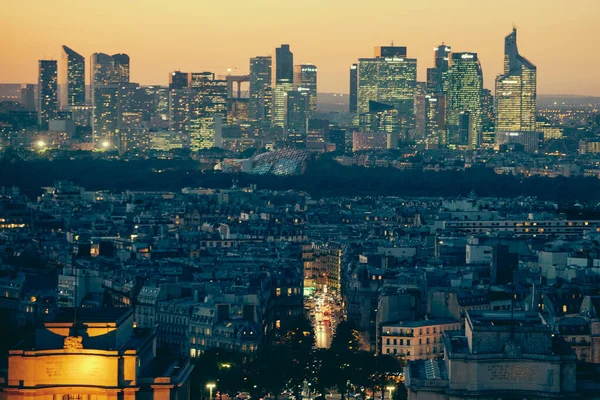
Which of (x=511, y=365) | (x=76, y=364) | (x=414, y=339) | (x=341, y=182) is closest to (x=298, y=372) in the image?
(x=414, y=339)

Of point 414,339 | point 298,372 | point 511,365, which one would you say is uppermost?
point 511,365

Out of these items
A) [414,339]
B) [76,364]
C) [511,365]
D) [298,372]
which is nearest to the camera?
[76,364]

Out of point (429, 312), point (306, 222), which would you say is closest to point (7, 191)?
point (306, 222)

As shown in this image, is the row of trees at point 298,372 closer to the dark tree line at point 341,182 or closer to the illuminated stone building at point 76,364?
the illuminated stone building at point 76,364

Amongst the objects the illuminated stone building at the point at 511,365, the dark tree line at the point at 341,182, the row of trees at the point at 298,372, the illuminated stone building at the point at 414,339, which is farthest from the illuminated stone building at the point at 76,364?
the dark tree line at the point at 341,182

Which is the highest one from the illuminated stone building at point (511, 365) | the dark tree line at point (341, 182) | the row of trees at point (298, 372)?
the dark tree line at point (341, 182)

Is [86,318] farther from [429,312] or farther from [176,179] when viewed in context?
[176,179]

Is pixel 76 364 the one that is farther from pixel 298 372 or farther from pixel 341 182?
pixel 341 182

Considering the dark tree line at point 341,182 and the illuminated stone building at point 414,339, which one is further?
the dark tree line at point 341,182
